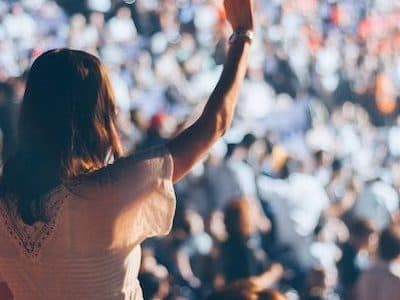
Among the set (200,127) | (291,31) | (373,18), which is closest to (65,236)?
(200,127)

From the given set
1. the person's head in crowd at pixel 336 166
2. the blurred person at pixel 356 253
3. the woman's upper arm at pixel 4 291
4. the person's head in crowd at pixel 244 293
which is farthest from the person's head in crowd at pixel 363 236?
the woman's upper arm at pixel 4 291

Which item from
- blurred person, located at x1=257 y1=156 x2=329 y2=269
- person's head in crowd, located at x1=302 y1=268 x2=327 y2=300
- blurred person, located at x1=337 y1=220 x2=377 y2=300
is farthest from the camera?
blurred person, located at x1=257 y1=156 x2=329 y2=269

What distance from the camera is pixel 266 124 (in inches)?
230

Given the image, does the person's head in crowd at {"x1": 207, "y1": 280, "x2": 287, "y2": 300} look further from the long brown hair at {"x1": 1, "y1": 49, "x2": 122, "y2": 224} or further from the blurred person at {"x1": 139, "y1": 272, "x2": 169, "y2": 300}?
the blurred person at {"x1": 139, "y1": 272, "x2": 169, "y2": 300}

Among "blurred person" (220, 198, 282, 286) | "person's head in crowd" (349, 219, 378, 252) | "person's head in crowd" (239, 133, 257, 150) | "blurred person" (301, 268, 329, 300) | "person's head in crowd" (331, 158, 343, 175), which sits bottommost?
"person's head in crowd" (331, 158, 343, 175)

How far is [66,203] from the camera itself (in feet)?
3.59

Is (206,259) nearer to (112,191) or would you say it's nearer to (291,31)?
(112,191)

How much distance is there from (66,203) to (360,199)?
340 centimetres

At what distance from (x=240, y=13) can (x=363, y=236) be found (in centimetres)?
233

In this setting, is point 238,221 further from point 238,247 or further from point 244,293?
point 244,293

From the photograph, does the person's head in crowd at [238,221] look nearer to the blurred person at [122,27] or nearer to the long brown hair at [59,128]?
the long brown hair at [59,128]

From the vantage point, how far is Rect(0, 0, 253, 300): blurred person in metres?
1.09

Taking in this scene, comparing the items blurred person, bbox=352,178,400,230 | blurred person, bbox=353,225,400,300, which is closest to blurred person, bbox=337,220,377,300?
blurred person, bbox=353,225,400,300

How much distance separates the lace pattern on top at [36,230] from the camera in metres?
1.10
